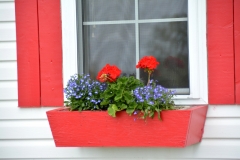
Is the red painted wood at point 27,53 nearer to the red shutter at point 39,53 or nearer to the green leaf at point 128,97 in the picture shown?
the red shutter at point 39,53

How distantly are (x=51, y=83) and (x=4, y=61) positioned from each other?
1.15 feet

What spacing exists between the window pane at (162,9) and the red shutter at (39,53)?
1.83 ft

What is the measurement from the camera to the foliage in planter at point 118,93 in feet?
11.9

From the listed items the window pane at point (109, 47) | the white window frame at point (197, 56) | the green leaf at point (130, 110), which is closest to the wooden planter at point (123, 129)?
the green leaf at point (130, 110)

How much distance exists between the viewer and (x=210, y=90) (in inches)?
154

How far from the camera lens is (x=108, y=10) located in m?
4.11

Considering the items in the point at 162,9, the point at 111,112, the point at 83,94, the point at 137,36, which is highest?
the point at 162,9

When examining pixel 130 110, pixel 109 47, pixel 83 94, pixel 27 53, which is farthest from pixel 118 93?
pixel 27 53

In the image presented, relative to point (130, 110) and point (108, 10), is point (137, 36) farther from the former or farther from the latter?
point (130, 110)

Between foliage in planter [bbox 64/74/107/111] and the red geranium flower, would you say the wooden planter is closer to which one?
foliage in planter [bbox 64/74/107/111]

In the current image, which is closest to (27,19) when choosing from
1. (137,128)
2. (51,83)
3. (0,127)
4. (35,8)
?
(35,8)

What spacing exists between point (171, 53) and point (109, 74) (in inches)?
19.2

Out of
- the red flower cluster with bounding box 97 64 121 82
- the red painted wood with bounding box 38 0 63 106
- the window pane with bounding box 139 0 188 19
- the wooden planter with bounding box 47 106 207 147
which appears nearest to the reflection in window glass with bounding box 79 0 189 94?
the window pane with bounding box 139 0 188 19

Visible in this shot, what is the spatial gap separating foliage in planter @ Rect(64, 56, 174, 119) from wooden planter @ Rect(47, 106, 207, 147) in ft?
0.19
